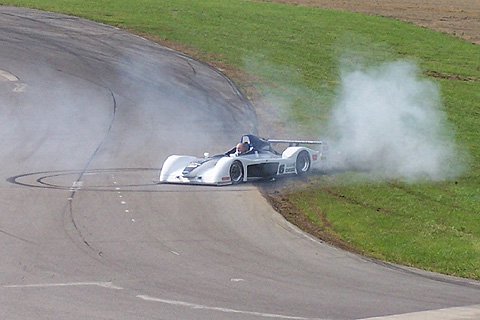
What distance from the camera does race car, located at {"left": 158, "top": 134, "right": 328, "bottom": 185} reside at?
759 inches

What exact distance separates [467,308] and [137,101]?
20.5 m

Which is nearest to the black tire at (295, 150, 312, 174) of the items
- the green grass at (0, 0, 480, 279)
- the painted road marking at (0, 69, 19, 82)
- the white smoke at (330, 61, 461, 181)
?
the green grass at (0, 0, 480, 279)

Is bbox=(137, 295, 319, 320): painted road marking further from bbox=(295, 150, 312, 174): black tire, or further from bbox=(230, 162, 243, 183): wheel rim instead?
bbox=(295, 150, 312, 174): black tire

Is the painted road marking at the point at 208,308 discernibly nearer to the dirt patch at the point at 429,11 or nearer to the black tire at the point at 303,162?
the black tire at the point at 303,162

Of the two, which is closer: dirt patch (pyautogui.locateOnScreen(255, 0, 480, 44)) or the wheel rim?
the wheel rim

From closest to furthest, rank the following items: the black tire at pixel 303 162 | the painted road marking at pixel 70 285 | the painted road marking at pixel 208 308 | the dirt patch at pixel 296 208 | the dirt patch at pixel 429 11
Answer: the painted road marking at pixel 208 308, the painted road marking at pixel 70 285, the dirt patch at pixel 296 208, the black tire at pixel 303 162, the dirt patch at pixel 429 11

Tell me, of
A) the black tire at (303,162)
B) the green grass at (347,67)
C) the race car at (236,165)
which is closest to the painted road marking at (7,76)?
the green grass at (347,67)

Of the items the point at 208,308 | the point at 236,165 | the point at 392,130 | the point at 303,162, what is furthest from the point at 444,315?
the point at 392,130

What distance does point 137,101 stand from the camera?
96.1 feet

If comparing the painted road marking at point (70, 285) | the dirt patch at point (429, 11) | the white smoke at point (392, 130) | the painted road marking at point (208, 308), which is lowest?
the painted road marking at point (70, 285)

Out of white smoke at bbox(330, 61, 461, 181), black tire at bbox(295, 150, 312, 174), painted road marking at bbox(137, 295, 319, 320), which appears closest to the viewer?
painted road marking at bbox(137, 295, 319, 320)

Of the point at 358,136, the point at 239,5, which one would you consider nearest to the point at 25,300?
the point at 358,136

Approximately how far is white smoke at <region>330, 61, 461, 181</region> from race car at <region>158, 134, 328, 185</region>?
7.88 ft

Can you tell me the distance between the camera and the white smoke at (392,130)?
22.8m
